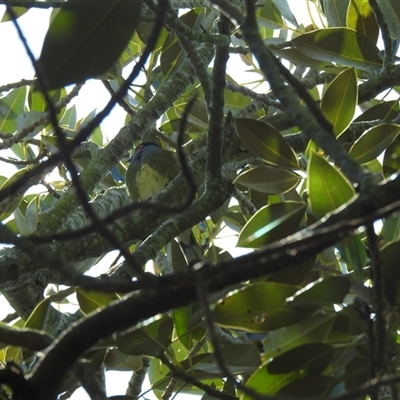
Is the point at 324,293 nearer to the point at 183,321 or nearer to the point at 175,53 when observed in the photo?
the point at 183,321

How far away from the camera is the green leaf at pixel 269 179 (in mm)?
1910

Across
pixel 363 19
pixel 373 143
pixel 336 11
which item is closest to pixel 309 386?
pixel 373 143

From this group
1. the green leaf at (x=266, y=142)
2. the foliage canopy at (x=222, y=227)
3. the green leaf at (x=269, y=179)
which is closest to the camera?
the foliage canopy at (x=222, y=227)

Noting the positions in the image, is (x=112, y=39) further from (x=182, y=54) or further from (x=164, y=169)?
(x=164, y=169)

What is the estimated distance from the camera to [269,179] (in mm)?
1916

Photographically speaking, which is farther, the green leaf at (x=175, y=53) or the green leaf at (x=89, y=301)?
the green leaf at (x=175, y=53)

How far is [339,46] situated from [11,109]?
5.67 feet

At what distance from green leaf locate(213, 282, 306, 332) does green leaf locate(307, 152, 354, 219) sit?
0.16 meters

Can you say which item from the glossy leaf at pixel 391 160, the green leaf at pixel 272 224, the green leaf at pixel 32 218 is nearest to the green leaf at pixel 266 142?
the green leaf at pixel 272 224

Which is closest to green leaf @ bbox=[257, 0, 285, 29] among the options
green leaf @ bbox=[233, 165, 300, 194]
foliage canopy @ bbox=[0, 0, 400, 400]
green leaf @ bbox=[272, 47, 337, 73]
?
foliage canopy @ bbox=[0, 0, 400, 400]

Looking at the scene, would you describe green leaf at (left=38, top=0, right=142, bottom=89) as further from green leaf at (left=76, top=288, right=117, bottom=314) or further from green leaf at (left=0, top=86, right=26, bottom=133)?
green leaf at (left=0, top=86, right=26, bottom=133)

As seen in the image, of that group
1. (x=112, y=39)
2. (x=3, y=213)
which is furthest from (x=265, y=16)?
(x=112, y=39)

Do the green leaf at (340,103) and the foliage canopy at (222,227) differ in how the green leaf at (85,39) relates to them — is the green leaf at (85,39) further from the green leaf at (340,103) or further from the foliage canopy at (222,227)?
the green leaf at (340,103)

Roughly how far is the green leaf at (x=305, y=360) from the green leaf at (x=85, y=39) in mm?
594
